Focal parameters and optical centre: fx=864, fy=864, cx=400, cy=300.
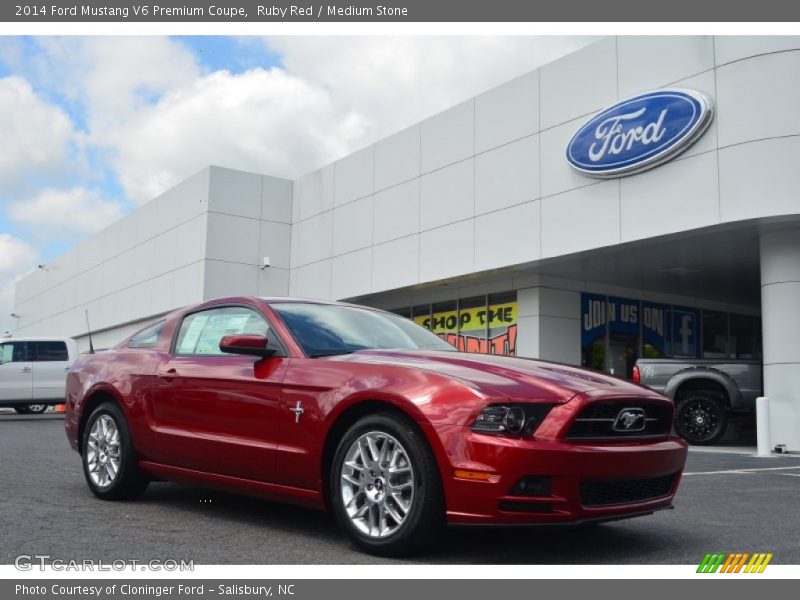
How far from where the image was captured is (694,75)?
14.5m

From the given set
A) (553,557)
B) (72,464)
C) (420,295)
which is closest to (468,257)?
(420,295)

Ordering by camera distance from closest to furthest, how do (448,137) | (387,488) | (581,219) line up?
(387,488), (581,219), (448,137)

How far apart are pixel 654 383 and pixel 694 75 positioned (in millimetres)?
5202

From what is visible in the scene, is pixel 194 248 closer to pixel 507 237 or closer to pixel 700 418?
pixel 507 237

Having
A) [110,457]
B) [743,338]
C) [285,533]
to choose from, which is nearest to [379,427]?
[285,533]

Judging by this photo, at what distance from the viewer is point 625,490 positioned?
4.50m

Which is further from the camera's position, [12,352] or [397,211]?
[397,211]

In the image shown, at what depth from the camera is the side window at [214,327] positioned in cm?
571

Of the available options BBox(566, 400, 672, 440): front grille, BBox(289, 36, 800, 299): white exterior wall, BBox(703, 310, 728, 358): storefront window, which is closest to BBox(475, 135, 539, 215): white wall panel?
BBox(289, 36, 800, 299): white exterior wall

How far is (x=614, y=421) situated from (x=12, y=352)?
744 inches

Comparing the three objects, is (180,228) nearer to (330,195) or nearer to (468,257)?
(330,195)
